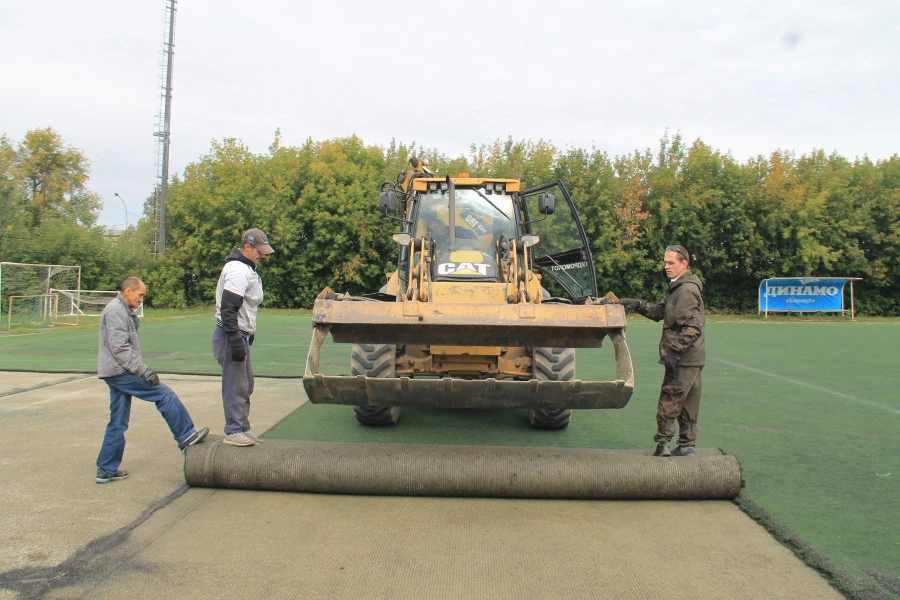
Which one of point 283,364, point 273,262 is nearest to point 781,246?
point 273,262

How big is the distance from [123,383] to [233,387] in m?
0.79

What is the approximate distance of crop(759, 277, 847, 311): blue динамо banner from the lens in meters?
30.6

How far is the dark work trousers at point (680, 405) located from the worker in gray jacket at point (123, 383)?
360 centimetres

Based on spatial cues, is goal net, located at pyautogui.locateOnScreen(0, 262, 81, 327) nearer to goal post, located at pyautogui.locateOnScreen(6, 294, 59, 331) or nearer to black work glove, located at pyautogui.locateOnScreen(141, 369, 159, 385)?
goal post, located at pyautogui.locateOnScreen(6, 294, 59, 331)

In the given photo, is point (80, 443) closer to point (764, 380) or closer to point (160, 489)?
point (160, 489)

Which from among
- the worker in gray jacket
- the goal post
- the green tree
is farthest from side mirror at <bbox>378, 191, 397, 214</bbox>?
the green tree

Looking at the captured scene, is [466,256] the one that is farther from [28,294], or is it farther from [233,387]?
[28,294]

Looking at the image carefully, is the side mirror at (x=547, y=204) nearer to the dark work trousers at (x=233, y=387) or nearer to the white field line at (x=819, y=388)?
the dark work trousers at (x=233, y=387)

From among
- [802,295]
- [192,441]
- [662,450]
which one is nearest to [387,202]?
[192,441]

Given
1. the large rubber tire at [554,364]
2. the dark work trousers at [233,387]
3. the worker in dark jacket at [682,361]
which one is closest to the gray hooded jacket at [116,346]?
the dark work trousers at [233,387]

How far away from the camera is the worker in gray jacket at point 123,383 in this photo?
491 centimetres

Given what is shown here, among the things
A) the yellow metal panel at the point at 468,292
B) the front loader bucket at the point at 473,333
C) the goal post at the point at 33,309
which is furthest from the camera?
the goal post at the point at 33,309

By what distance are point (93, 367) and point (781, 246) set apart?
1285 inches

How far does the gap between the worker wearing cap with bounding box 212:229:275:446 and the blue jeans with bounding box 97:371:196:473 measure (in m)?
0.34
